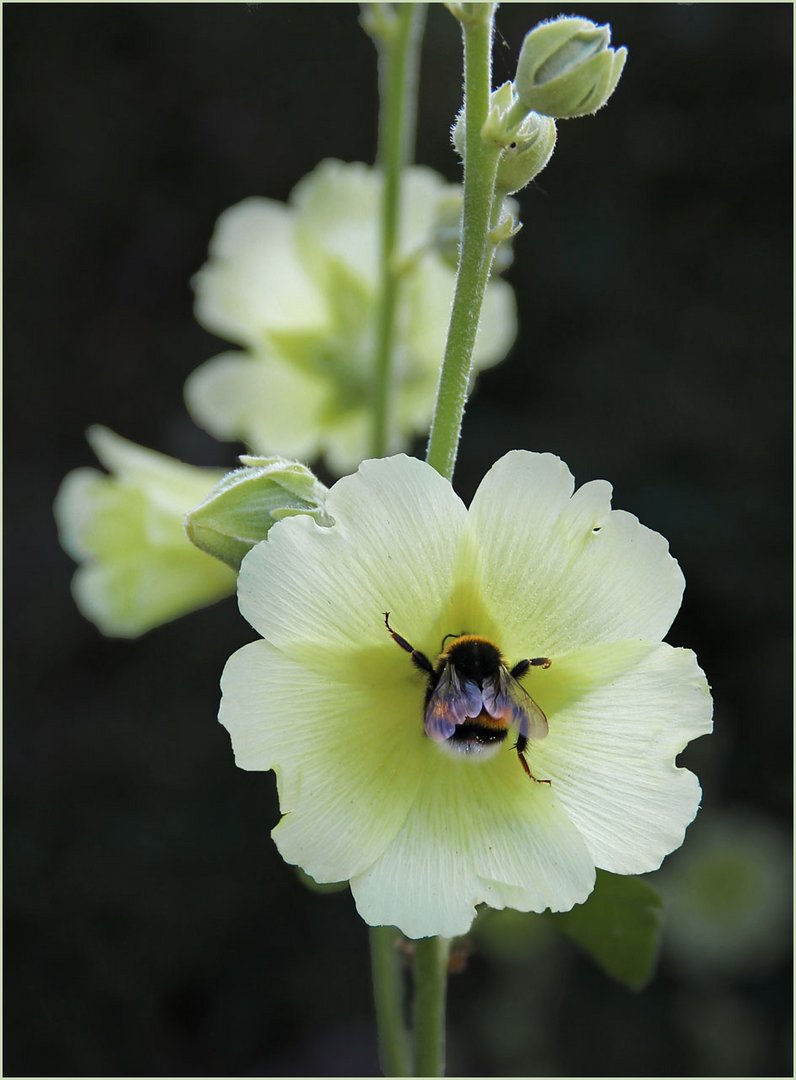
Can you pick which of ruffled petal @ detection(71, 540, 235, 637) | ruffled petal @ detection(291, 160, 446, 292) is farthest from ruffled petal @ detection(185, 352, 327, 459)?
ruffled petal @ detection(71, 540, 235, 637)

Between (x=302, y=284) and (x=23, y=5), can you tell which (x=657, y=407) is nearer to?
(x=302, y=284)

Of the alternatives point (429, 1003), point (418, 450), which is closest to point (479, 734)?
point (429, 1003)

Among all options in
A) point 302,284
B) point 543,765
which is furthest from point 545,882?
point 302,284

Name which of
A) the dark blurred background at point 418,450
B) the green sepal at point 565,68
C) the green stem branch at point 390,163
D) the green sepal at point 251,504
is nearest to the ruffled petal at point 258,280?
the green stem branch at point 390,163

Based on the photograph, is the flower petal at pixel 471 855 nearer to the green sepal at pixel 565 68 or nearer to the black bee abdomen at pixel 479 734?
the black bee abdomen at pixel 479 734

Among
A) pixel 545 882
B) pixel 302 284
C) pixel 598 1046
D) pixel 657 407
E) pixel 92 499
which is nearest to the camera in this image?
pixel 545 882

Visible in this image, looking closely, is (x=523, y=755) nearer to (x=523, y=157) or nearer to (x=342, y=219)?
(x=523, y=157)

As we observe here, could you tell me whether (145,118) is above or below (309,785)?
above
